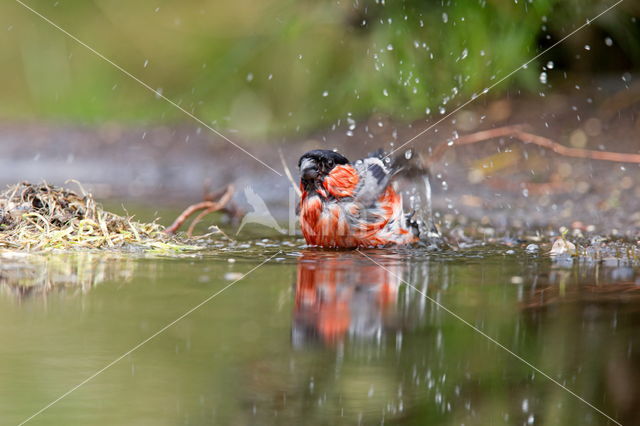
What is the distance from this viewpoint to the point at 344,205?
15.2 ft

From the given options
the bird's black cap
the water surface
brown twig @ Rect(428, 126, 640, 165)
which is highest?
brown twig @ Rect(428, 126, 640, 165)

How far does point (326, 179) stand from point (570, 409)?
7.69ft

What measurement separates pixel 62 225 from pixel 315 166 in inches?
49.6

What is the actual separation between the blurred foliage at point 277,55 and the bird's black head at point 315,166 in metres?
3.23

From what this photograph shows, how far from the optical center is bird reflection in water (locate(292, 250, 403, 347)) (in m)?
3.16

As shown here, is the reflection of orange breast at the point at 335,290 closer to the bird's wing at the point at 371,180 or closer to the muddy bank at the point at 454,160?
the bird's wing at the point at 371,180

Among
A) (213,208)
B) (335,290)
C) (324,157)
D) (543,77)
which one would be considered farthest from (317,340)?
(543,77)

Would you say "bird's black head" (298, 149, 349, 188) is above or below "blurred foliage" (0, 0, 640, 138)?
below

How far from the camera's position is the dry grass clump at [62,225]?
4656 millimetres

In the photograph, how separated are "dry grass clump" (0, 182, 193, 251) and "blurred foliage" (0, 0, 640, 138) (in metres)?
3.48

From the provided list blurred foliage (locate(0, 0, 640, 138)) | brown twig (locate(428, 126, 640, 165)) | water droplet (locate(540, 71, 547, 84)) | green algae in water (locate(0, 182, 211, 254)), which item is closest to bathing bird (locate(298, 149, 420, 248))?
green algae in water (locate(0, 182, 211, 254))

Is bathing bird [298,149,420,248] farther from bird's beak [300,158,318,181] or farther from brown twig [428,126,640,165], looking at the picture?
brown twig [428,126,640,165]

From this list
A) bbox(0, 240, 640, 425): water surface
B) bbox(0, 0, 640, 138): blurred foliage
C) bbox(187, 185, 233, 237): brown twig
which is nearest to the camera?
bbox(0, 240, 640, 425): water surface

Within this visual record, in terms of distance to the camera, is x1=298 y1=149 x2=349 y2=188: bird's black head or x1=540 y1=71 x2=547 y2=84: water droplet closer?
x1=298 y1=149 x2=349 y2=188: bird's black head
